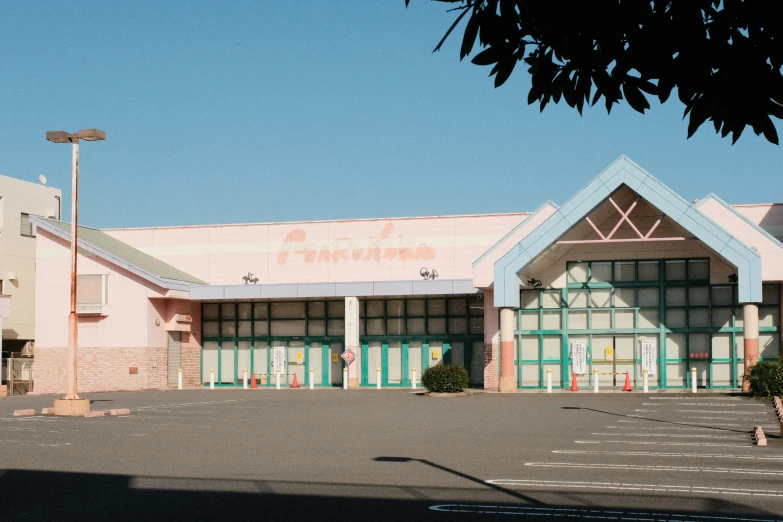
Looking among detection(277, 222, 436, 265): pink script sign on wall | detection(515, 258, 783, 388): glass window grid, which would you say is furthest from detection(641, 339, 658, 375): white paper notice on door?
detection(277, 222, 436, 265): pink script sign on wall

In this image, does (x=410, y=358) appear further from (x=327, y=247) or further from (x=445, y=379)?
(x=445, y=379)

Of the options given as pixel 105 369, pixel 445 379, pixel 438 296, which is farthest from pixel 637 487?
pixel 105 369

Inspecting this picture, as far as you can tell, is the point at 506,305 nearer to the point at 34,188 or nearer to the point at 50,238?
the point at 50,238

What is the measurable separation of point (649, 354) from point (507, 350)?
16.9 ft

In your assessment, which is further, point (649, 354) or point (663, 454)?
point (649, 354)

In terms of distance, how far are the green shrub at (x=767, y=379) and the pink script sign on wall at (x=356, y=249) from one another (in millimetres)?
14977

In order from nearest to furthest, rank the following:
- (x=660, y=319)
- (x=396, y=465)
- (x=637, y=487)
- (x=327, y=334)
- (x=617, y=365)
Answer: (x=637, y=487) → (x=396, y=465) → (x=660, y=319) → (x=617, y=365) → (x=327, y=334)

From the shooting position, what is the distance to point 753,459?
14.4 m

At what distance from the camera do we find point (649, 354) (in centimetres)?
3597

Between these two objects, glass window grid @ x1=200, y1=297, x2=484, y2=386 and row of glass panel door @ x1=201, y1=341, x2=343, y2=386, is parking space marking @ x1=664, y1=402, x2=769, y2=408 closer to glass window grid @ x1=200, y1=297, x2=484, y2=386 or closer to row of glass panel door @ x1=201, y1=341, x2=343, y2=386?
glass window grid @ x1=200, y1=297, x2=484, y2=386

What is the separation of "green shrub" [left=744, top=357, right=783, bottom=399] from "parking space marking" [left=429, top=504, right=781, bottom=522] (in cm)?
1991

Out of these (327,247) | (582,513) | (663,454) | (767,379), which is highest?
(327,247)

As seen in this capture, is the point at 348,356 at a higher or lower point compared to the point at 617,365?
higher

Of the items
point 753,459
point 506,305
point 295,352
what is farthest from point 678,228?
point 753,459
